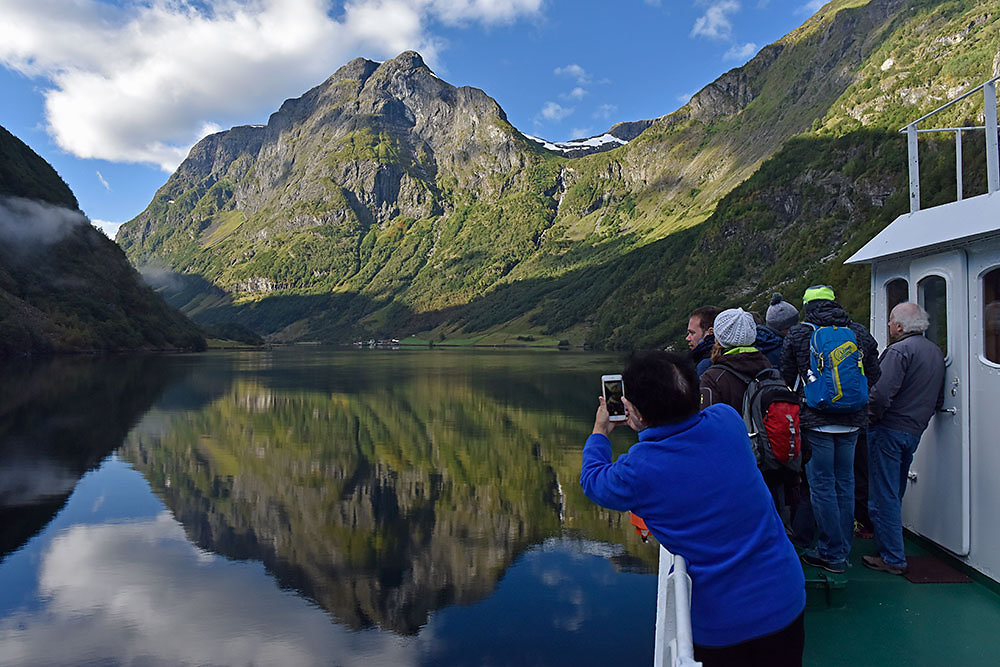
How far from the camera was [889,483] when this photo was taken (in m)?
6.46

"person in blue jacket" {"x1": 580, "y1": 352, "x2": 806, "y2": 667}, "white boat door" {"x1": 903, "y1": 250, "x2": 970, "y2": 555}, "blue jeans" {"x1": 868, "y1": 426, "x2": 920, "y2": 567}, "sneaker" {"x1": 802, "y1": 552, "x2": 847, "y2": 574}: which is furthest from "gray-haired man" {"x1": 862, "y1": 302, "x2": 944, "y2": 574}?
"person in blue jacket" {"x1": 580, "y1": 352, "x2": 806, "y2": 667}

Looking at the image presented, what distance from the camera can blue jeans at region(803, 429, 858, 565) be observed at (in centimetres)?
616

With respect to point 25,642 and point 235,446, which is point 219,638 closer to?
point 25,642

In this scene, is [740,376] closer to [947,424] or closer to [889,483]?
[889,483]

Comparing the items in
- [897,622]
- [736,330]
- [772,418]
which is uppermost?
[736,330]

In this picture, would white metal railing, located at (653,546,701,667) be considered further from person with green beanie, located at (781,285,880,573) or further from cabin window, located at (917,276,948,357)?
cabin window, located at (917,276,948,357)

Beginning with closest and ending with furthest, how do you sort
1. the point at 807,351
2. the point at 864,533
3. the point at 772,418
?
the point at 772,418 < the point at 807,351 < the point at 864,533

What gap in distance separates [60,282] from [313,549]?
127 metres

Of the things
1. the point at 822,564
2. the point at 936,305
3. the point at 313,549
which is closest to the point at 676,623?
the point at 822,564

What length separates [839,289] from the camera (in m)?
64.3

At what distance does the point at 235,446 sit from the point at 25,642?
14.4 m

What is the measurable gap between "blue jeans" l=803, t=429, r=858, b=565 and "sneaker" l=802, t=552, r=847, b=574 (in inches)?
1.4

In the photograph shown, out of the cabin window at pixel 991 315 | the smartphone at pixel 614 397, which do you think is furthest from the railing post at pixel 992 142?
the smartphone at pixel 614 397

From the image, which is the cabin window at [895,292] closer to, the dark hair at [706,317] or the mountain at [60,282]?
the dark hair at [706,317]
